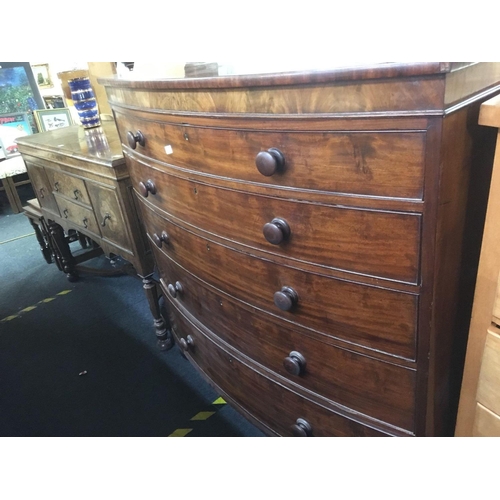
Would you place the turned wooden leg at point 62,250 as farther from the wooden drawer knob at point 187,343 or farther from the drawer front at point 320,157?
the drawer front at point 320,157

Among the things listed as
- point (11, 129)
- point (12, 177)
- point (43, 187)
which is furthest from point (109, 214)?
point (11, 129)

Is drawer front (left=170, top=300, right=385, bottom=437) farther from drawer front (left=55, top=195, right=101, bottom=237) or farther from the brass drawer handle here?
drawer front (left=55, top=195, right=101, bottom=237)

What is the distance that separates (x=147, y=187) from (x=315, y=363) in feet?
2.18

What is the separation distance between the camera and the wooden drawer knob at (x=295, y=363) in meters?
0.91

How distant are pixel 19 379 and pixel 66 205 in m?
0.82

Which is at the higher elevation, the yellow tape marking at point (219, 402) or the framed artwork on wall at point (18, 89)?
the framed artwork on wall at point (18, 89)

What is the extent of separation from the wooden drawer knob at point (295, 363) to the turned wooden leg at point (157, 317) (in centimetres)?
98

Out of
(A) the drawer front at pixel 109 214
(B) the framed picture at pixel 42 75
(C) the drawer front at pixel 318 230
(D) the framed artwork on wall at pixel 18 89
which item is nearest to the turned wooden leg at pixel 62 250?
(A) the drawer front at pixel 109 214

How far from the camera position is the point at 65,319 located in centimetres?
216

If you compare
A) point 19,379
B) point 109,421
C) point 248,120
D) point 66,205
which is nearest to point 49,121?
point 66,205

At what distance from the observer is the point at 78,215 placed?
6.36 feet

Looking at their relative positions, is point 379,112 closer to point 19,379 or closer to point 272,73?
point 272,73

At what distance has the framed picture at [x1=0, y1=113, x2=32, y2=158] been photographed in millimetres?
3885

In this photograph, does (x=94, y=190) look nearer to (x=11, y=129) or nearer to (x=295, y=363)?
(x=295, y=363)
